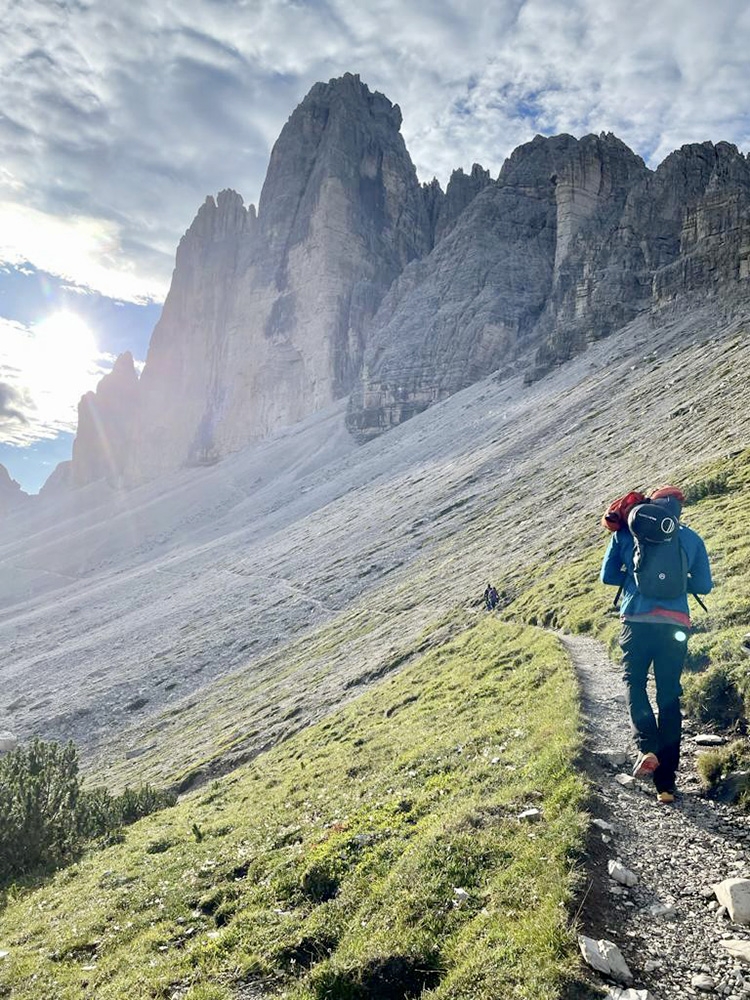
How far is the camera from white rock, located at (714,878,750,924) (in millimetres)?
4773

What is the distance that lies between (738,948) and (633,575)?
3786 millimetres

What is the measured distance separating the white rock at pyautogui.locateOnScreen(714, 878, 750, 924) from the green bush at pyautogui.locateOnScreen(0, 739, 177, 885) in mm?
12784

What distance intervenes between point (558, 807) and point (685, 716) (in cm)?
305

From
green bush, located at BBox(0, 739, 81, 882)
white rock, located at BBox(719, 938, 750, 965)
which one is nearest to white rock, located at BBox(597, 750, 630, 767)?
white rock, located at BBox(719, 938, 750, 965)

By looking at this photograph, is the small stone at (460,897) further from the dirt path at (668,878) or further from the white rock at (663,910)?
the white rock at (663,910)

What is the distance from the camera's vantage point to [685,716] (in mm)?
8531

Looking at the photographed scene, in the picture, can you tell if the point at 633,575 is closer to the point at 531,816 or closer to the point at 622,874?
the point at 531,816

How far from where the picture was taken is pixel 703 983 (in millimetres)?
4246

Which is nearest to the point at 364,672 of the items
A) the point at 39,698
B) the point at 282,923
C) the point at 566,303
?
the point at 282,923

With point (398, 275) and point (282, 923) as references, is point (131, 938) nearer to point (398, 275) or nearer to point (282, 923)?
point (282, 923)

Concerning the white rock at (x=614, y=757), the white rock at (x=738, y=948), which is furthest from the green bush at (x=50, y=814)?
the white rock at (x=738, y=948)

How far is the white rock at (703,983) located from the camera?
13.9 feet

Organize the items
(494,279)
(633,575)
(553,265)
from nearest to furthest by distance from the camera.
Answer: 1. (633,575)
2. (553,265)
3. (494,279)

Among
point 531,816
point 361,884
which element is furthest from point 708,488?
point 361,884
